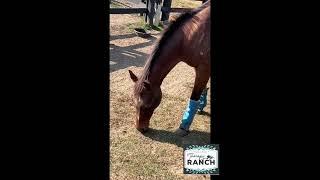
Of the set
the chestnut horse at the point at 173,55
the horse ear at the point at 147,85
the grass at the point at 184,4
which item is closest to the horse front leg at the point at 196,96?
the chestnut horse at the point at 173,55

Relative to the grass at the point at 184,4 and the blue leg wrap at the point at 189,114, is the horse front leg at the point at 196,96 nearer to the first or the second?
the blue leg wrap at the point at 189,114

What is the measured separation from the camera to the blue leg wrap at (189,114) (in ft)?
14.1

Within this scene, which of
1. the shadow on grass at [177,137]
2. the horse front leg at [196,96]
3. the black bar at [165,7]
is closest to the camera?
the horse front leg at [196,96]

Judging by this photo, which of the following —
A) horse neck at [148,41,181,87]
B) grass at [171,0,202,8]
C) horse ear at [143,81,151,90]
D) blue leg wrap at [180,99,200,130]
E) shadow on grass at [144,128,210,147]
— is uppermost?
grass at [171,0,202,8]

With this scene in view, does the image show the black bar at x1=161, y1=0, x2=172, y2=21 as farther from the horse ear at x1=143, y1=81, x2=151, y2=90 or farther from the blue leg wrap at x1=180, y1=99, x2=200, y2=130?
the horse ear at x1=143, y1=81, x2=151, y2=90

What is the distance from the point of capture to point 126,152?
3855mm

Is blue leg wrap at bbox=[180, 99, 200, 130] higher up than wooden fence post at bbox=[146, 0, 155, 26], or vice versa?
wooden fence post at bbox=[146, 0, 155, 26]

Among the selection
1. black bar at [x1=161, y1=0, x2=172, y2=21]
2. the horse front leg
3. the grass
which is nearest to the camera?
the horse front leg

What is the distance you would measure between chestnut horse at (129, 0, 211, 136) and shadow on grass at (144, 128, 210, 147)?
0.29 meters

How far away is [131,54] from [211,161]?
5.43 meters

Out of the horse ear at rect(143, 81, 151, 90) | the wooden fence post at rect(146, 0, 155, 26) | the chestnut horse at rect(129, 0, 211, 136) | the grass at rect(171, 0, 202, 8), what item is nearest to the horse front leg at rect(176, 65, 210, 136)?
the chestnut horse at rect(129, 0, 211, 136)

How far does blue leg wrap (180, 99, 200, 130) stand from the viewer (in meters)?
4.29

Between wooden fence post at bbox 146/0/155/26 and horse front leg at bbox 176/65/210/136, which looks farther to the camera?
wooden fence post at bbox 146/0/155/26
